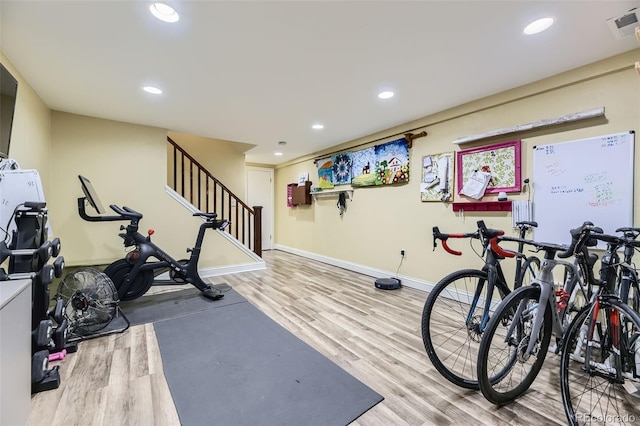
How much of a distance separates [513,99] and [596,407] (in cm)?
262

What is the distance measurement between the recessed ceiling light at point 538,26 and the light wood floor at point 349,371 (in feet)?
7.70

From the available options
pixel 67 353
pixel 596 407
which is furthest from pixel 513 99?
pixel 67 353

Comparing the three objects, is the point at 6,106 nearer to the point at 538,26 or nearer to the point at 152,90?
the point at 152,90

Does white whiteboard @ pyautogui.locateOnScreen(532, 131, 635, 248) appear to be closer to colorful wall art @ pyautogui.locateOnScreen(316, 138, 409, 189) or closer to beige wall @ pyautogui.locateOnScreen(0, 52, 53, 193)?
colorful wall art @ pyautogui.locateOnScreen(316, 138, 409, 189)

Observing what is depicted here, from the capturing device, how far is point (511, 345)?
1.55m

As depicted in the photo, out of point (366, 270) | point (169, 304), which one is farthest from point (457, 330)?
point (169, 304)

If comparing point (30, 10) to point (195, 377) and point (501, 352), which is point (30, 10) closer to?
point (195, 377)

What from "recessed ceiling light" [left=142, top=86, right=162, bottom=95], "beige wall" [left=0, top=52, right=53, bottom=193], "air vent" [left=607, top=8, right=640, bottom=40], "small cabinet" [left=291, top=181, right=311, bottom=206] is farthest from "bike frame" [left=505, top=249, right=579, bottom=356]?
"small cabinet" [left=291, top=181, right=311, bottom=206]

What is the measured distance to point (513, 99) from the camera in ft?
9.02

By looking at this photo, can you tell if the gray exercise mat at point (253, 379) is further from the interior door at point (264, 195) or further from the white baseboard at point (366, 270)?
the interior door at point (264, 195)

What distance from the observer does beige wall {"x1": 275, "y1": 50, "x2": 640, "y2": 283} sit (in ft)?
7.29

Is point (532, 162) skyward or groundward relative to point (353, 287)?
skyward

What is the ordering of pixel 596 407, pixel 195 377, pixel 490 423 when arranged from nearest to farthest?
pixel 490 423, pixel 596 407, pixel 195 377

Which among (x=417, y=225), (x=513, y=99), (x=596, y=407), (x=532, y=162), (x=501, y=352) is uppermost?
(x=513, y=99)
